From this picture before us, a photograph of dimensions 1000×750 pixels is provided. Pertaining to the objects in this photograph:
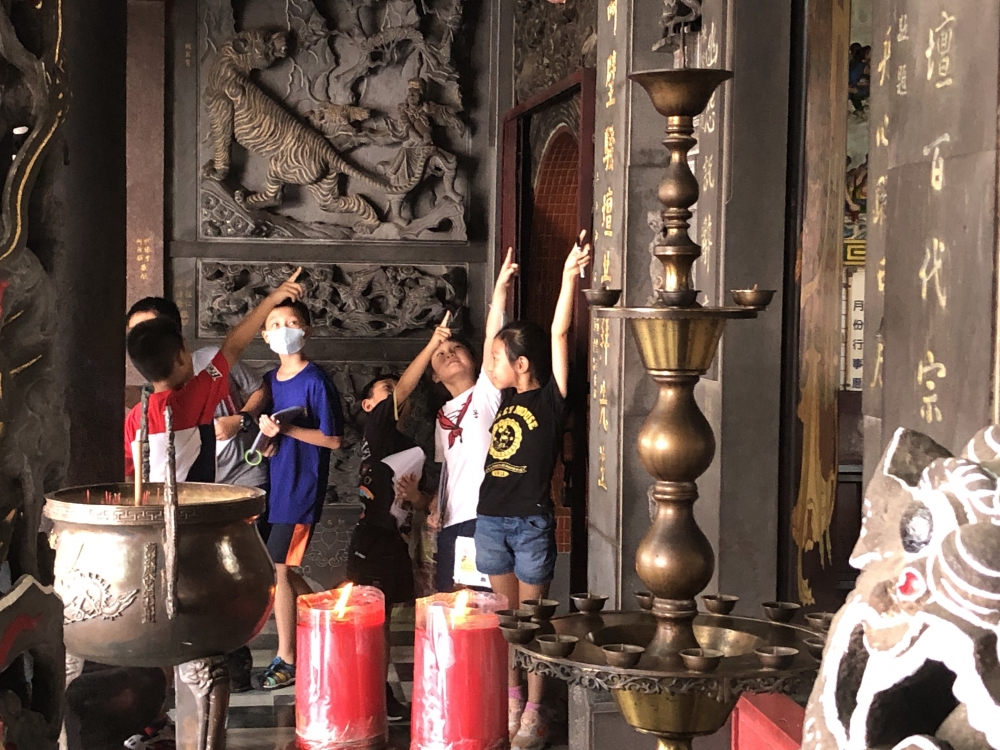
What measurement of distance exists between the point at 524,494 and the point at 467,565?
42 cm

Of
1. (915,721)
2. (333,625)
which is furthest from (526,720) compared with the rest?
(915,721)

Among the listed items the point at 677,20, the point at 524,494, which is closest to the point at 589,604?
the point at 677,20

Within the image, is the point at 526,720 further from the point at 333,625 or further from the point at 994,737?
the point at 994,737

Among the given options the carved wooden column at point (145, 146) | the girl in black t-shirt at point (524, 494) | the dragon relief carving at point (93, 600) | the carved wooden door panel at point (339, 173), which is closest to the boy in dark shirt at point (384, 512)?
the girl in black t-shirt at point (524, 494)

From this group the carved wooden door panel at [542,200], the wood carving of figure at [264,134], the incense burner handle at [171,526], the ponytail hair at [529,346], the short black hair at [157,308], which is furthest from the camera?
the wood carving of figure at [264,134]

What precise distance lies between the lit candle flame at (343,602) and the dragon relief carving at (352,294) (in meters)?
3.69

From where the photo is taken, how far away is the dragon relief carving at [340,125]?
6059mm

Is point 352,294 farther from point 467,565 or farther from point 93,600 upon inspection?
point 93,600

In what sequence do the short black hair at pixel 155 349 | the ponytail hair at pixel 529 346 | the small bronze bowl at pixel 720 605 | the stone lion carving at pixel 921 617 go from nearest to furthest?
the stone lion carving at pixel 921 617, the small bronze bowl at pixel 720 605, the short black hair at pixel 155 349, the ponytail hair at pixel 529 346

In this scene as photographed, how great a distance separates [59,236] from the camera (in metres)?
2.05

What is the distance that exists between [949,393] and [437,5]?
16.1ft

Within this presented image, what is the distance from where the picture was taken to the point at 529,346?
13.6 feet

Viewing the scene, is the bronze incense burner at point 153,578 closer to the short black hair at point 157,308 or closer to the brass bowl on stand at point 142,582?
the brass bowl on stand at point 142,582

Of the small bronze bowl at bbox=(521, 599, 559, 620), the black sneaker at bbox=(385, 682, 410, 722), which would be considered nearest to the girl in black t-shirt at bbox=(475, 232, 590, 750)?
the black sneaker at bbox=(385, 682, 410, 722)
